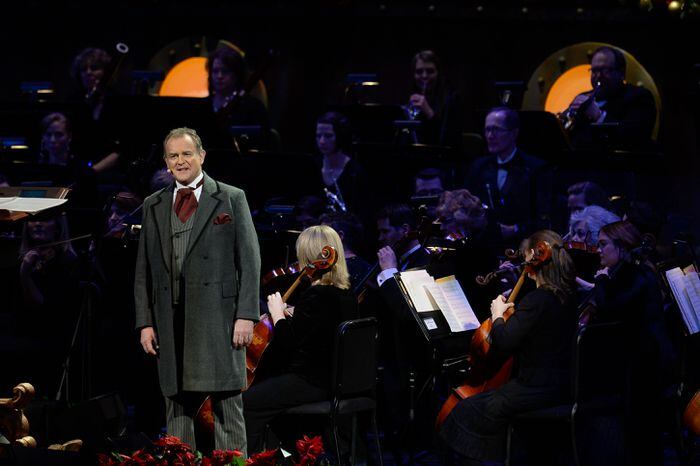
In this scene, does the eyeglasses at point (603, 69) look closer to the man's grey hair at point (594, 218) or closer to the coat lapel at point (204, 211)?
the man's grey hair at point (594, 218)

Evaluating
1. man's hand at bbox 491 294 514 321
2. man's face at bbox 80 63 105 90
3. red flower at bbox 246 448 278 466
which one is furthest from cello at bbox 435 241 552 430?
man's face at bbox 80 63 105 90

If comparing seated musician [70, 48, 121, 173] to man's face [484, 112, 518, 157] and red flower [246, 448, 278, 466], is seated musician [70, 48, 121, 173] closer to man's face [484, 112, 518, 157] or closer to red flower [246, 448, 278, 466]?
man's face [484, 112, 518, 157]

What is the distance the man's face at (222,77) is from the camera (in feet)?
25.8

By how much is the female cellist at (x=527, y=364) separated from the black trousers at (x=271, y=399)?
24.7 inches

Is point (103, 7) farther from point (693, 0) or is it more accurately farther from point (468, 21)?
point (693, 0)

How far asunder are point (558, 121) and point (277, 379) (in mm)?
3130

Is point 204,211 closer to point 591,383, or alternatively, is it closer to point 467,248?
point 467,248

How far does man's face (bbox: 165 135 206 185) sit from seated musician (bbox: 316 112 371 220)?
252cm

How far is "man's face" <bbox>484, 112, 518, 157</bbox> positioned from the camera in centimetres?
709

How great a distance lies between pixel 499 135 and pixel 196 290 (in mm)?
3138

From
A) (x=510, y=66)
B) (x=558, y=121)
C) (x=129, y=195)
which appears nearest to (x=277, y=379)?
(x=129, y=195)

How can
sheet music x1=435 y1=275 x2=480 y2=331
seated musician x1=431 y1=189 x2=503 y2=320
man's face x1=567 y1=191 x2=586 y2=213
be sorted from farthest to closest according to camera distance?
man's face x1=567 y1=191 x2=586 y2=213 < seated musician x1=431 y1=189 x2=503 y2=320 < sheet music x1=435 y1=275 x2=480 y2=331

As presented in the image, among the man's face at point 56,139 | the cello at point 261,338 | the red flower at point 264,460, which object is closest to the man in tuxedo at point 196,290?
the cello at point 261,338

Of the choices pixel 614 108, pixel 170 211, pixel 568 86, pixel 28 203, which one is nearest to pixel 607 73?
pixel 614 108
